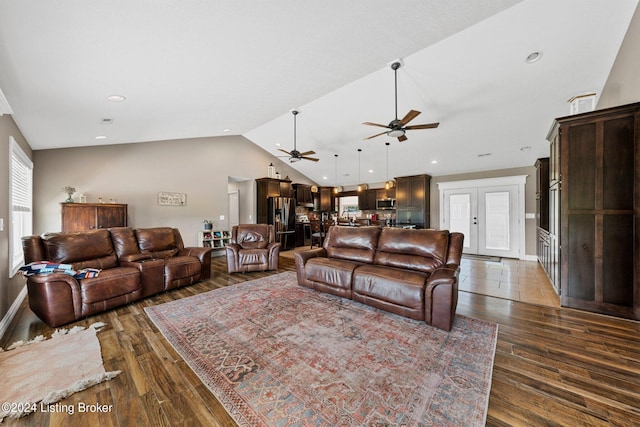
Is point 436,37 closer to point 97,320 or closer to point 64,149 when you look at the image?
point 97,320

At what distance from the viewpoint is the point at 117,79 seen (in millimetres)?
2613

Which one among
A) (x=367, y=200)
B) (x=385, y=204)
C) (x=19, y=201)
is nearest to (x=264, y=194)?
(x=367, y=200)

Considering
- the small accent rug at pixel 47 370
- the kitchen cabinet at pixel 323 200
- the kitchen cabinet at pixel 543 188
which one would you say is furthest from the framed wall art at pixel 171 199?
the kitchen cabinet at pixel 543 188

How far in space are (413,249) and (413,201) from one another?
4760 mm

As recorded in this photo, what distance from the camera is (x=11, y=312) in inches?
109

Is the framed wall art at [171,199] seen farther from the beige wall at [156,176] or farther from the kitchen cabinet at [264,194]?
the kitchen cabinet at [264,194]

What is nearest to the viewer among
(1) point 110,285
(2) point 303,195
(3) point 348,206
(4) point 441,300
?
(4) point 441,300

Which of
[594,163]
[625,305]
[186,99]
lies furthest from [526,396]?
[186,99]

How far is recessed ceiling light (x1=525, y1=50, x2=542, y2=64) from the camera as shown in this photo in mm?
3008

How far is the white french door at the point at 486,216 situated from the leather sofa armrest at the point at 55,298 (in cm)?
817

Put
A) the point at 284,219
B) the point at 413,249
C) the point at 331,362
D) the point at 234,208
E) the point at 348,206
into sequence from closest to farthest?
the point at 331,362
the point at 413,249
the point at 284,219
the point at 234,208
the point at 348,206

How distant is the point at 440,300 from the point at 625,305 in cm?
221

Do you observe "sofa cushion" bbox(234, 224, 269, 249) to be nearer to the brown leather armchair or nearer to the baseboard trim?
the brown leather armchair

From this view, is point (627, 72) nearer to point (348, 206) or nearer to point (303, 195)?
point (303, 195)
